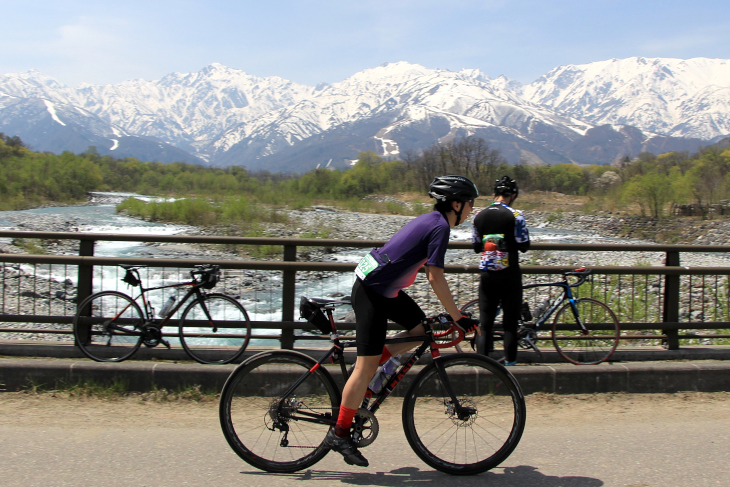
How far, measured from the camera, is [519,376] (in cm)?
557

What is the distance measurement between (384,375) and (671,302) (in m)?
4.30

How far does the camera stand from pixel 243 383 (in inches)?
146

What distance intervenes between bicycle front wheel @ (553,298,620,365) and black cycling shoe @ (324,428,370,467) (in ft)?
10.8

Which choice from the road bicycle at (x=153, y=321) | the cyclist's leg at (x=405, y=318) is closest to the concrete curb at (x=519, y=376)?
the road bicycle at (x=153, y=321)

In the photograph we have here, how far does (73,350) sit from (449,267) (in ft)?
13.3

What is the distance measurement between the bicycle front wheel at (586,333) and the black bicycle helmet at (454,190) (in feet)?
10.5

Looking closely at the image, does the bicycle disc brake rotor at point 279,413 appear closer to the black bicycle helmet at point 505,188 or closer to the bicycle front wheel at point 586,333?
the black bicycle helmet at point 505,188

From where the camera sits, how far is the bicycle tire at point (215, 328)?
235 inches

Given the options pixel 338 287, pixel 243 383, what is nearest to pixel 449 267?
pixel 338 287

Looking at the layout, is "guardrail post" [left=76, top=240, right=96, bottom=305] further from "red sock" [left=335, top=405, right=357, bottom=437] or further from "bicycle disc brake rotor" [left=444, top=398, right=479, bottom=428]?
"bicycle disc brake rotor" [left=444, top=398, right=479, bottom=428]

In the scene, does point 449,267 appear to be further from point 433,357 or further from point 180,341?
point 180,341

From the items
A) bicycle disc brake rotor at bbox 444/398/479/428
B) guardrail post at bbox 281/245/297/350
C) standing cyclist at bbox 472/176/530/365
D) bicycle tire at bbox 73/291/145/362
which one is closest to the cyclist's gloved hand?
bicycle disc brake rotor at bbox 444/398/479/428

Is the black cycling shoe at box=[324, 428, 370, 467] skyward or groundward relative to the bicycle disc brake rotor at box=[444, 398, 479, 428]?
groundward

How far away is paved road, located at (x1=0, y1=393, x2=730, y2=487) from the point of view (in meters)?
3.64
